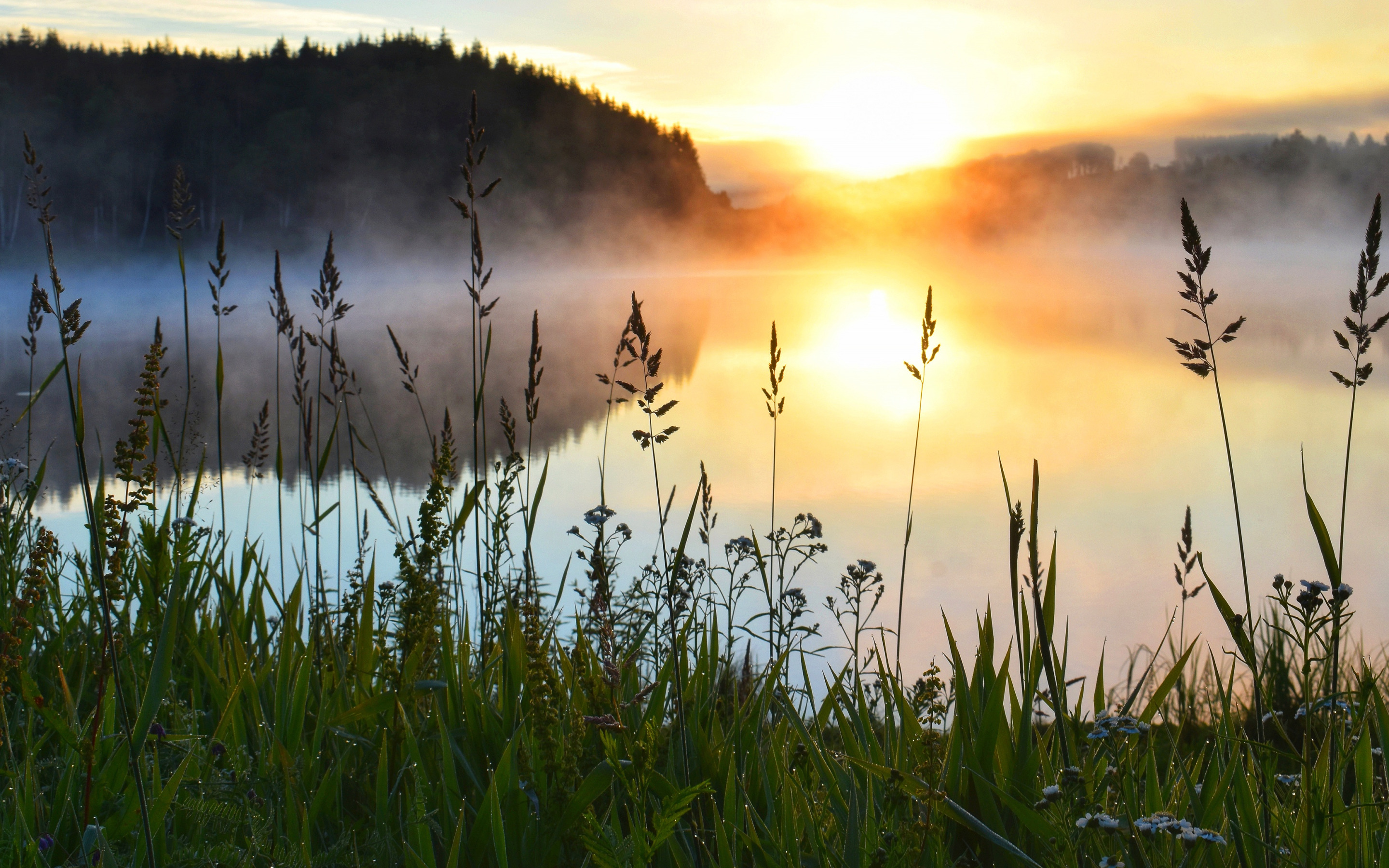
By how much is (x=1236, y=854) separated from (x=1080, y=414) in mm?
15239

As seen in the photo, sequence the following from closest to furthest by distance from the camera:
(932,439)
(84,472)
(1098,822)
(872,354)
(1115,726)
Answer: (84,472)
(1098,822)
(1115,726)
(932,439)
(872,354)

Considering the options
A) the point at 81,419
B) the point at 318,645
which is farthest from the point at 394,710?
the point at 81,419

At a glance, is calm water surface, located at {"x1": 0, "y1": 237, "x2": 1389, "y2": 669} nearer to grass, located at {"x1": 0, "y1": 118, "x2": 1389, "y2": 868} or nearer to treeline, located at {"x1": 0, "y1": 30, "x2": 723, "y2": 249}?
grass, located at {"x1": 0, "y1": 118, "x2": 1389, "y2": 868}

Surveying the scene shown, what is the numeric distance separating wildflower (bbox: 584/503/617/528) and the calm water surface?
31.1 inches

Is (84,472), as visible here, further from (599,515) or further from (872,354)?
(872,354)

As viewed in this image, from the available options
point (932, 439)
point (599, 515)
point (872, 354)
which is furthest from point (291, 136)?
point (599, 515)

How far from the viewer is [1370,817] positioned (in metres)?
1.30

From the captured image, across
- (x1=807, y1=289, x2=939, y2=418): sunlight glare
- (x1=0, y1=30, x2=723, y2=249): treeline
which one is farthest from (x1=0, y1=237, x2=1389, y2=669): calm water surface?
(x1=0, y1=30, x2=723, y2=249): treeline

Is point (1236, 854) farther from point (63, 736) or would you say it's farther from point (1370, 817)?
point (63, 736)

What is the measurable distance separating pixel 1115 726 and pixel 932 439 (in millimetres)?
12245

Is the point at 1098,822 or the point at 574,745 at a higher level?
the point at 1098,822

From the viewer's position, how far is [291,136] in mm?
50938

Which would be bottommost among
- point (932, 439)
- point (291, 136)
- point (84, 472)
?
point (932, 439)

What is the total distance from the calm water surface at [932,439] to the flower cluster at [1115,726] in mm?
646
